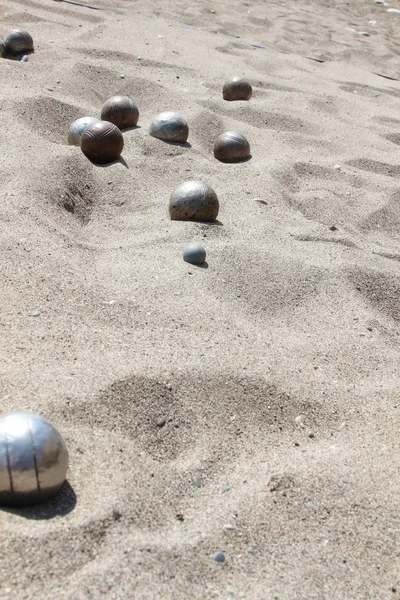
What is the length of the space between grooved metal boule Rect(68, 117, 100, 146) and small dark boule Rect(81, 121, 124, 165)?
11cm

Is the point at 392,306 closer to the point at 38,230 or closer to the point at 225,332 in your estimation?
the point at 225,332

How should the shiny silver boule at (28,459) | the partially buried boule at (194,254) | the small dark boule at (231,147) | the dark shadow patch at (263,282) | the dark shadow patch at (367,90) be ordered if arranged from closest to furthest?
the shiny silver boule at (28,459) → the dark shadow patch at (263,282) → the partially buried boule at (194,254) → the small dark boule at (231,147) → the dark shadow patch at (367,90)

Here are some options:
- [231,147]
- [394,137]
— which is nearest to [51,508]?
[231,147]

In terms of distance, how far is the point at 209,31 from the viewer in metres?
7.70

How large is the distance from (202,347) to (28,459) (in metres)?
0.95

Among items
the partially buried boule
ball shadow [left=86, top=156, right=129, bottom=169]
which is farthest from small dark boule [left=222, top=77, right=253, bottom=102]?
the partially buried boule

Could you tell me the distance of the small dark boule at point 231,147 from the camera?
4.43 meters

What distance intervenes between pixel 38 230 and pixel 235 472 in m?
1.46

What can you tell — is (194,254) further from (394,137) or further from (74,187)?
(394,137)

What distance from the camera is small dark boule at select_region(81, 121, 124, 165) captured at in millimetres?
4059

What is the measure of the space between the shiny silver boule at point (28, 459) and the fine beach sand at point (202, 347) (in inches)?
2.1

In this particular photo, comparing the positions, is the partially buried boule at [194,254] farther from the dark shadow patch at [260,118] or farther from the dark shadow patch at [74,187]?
the dark shadow patch at [260,118]

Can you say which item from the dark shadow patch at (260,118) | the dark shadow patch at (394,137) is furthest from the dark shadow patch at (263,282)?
the dark shadow patch at (394,137)

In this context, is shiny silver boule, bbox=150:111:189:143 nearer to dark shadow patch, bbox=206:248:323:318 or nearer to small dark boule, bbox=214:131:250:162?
small dark boule, bbox=214:131:250:162
